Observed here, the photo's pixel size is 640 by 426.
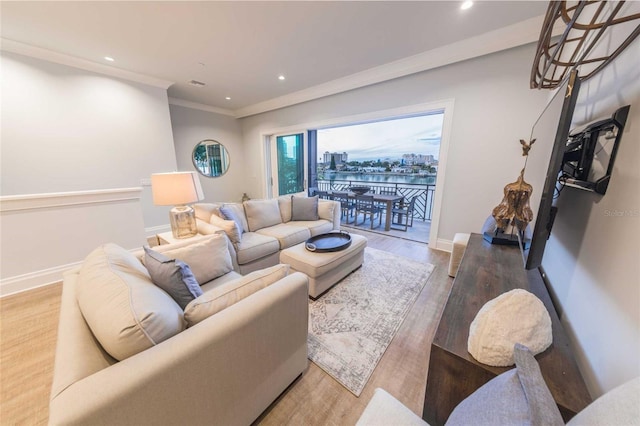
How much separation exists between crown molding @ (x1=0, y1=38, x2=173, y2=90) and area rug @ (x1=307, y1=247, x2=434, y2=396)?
443 centimetres

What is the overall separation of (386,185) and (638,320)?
5548 millimetres

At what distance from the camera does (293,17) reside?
2.20 m

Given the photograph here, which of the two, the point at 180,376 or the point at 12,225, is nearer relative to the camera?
the point at 180,376

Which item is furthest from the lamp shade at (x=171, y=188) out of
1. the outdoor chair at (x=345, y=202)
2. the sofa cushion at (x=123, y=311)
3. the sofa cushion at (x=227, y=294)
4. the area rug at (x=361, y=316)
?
the outdoor chair at (x=345, y=202)

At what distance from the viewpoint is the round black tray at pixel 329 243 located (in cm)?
221

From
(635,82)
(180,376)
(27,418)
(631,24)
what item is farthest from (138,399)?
(631,24)

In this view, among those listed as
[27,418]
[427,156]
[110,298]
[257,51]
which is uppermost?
[257,51]

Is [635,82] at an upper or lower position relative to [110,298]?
upper

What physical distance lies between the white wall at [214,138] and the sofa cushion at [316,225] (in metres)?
→ 3.38

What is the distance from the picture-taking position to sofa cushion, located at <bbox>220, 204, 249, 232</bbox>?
2.45 metres

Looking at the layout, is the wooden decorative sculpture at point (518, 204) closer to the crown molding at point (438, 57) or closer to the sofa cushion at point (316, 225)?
the crown molding at point (438, 57)

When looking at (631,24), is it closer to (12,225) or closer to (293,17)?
(293,17)

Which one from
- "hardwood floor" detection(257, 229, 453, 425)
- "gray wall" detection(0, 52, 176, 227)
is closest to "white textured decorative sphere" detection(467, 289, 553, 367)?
"hardwood floor" detection(257, 229, 453, 425)

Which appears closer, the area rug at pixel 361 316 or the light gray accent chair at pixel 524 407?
the light gray accent chair at pixel 524 407
